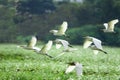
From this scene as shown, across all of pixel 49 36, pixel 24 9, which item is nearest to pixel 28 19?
pixel 24 9

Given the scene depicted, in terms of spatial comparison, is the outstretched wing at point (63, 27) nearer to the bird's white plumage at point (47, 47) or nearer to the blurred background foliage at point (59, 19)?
the bird's white plumage at point (47, 47)

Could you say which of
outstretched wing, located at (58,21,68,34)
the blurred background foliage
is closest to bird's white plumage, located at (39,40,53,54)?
outstretched wing, located at (58,21,68,34)

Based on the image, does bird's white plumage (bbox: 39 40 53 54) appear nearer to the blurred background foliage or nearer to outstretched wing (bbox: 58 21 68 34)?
outstretched wing (bbox: 58 21 68 34)

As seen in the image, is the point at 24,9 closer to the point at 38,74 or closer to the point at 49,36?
the point at 49,36

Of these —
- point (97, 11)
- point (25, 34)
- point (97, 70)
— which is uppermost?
point (97, 70)

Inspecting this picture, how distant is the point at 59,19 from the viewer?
44094 mm

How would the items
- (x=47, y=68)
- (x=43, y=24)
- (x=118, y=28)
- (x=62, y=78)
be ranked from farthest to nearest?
(x=43, y=24)
(x=118, y=28)
(x=47, y=68)
(x=62, y=78)

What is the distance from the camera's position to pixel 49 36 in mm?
40656

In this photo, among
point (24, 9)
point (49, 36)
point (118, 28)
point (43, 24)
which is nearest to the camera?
point (118, 28)

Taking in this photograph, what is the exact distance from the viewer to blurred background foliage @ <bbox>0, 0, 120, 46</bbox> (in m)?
38.9

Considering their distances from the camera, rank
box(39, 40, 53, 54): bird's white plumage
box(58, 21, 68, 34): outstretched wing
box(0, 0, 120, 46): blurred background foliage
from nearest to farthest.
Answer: box(39, 40, 53, 54): bird's white plumage, box(58, 21, 68, 34): outstretched wing, box(0, 0, 120, 46): blurred background foliage

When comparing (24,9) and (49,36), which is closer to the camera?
(49,36)

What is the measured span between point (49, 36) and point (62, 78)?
28398 mm

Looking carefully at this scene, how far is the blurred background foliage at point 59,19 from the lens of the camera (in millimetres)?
38938
